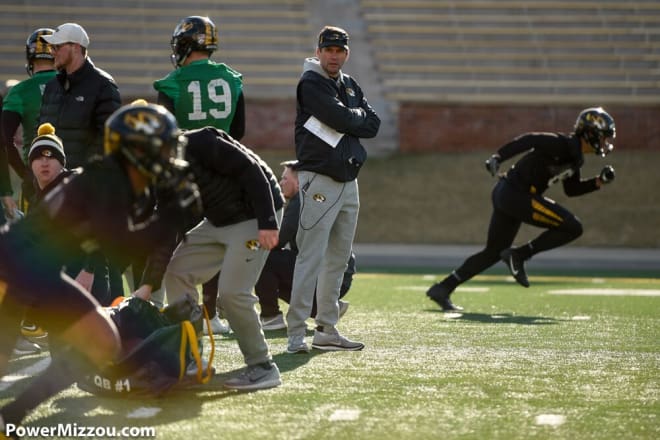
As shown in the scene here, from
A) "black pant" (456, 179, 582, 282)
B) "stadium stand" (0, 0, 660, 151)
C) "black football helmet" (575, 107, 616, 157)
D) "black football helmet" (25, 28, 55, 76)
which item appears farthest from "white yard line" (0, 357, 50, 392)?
"stadium stand" (0, 0, 660, 151)

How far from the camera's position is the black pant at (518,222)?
31.9ft

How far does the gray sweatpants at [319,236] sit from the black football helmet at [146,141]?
259cm

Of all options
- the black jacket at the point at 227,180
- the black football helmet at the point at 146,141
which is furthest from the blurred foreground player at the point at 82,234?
the black jacket at the point at 227,180

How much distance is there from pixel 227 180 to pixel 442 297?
166 inches

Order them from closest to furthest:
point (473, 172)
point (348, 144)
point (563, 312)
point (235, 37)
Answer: point (348, 144) → point (563, 312) → point (473, 172) → point (235, 37)

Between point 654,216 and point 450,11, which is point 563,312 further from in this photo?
point 450,11

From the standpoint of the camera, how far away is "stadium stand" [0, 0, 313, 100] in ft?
64.6

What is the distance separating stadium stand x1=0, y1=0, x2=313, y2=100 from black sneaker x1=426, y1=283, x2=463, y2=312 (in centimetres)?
991

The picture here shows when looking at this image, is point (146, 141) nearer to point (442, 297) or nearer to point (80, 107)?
point (80, 107)

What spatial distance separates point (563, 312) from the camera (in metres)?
9.34

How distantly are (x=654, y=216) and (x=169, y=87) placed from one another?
412 inches

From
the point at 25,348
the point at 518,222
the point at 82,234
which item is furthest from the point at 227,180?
the point at 518,222

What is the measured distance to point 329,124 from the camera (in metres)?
6.96

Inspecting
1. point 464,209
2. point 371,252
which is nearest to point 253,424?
point 371,252
